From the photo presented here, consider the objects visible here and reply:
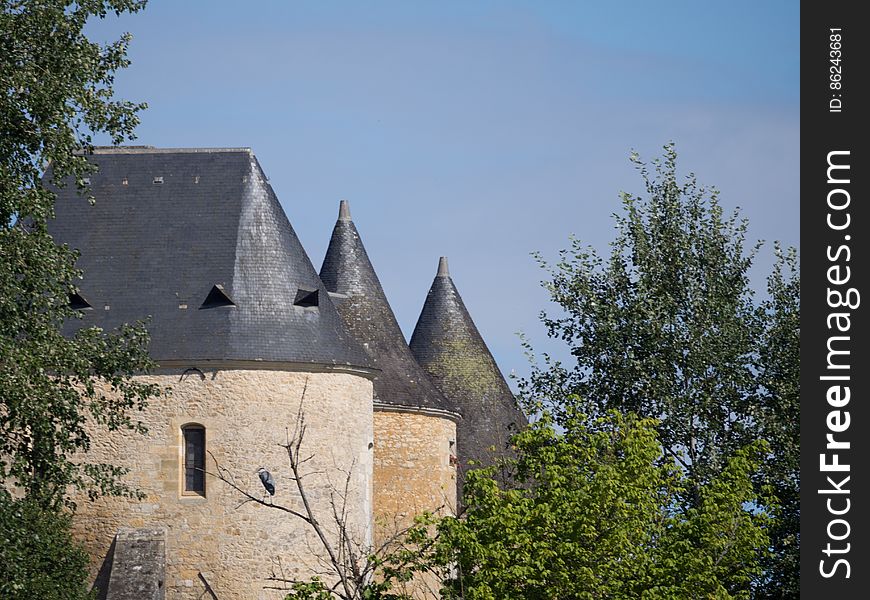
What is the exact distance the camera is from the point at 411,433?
31266mm

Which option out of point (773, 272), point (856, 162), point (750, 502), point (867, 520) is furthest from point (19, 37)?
point (773, 272)

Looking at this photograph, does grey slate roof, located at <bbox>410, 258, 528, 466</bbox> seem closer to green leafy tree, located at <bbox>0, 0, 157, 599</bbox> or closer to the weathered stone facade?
the weathered stone facade

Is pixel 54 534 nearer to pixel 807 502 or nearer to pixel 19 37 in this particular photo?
pixel 19 37

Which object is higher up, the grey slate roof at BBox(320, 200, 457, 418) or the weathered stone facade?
the grey slate roof at BBox(320, 200, 457, 418)

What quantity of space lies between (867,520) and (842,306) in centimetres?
203

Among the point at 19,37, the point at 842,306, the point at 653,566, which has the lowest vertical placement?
the point at 653,566

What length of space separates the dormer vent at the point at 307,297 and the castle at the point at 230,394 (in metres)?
0.02

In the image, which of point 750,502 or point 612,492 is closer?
point 612,492

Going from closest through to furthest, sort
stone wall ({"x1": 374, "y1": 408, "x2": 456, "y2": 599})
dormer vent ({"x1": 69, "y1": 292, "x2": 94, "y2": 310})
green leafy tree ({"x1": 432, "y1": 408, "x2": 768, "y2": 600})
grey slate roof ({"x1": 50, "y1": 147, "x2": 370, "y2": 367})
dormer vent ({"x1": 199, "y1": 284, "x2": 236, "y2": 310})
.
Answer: green leafy tree ({"x1": 432, "y1": 408, "x2": 768, "y2": 600}) < grey slate roof ({"x1": 50, "y1": 147, "x2": 370, "y2": 367}) < dormer vent ({"x1": 199, "y1": 284, "x2": 236, "y2": 310}) < dormer vent ({"x1": 69, "y1": 292, "x2": 94, "y2": 310}) < stone wall ({"x1": 374, "y1": 408, "x2": 456, "y2": 599})

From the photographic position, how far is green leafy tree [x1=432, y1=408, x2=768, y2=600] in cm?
2216

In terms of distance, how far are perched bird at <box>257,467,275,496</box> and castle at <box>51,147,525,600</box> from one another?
0.39 feet

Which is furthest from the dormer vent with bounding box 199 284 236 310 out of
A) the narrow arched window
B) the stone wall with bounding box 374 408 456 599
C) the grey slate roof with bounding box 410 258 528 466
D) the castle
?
the grey slate roof with bounding box 410 258 528 466

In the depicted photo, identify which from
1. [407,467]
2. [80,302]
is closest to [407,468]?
[407,467]

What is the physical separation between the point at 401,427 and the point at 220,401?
4531 millimetres
